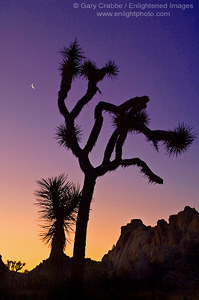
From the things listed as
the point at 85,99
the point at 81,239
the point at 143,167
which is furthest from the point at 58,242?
the point at 85,99

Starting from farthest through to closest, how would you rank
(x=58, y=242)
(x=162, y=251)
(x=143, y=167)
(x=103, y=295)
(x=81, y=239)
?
(x=162, y=251) → (x=103, y=295) → (x=143, y=167) → (x=58, y=242) → (x=81, y=239)

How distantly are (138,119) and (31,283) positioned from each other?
33.7 feet

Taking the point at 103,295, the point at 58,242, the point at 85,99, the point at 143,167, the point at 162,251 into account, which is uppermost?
the point at 85,99

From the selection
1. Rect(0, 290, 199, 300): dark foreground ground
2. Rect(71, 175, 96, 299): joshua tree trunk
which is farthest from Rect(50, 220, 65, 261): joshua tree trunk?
Rect(0, 290, 199, 300): dark foreground ground

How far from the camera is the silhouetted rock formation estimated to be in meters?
17.7

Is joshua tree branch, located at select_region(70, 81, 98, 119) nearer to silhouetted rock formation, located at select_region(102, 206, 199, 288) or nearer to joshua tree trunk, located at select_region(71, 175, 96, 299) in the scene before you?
joshua tree trunk, located at select_region(71, 175, 96, 299)

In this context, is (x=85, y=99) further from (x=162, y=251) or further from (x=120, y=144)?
(x=162, y=251)

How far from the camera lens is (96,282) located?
16109 millimetres

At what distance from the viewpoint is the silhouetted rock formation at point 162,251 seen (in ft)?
57.9

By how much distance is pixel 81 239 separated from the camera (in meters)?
9.54

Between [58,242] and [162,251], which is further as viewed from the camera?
[162,251]

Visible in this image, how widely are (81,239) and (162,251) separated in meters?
13.6

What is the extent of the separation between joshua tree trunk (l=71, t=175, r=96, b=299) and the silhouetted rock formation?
7.63 metres

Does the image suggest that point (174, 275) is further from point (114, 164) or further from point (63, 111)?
point (63, 111)
